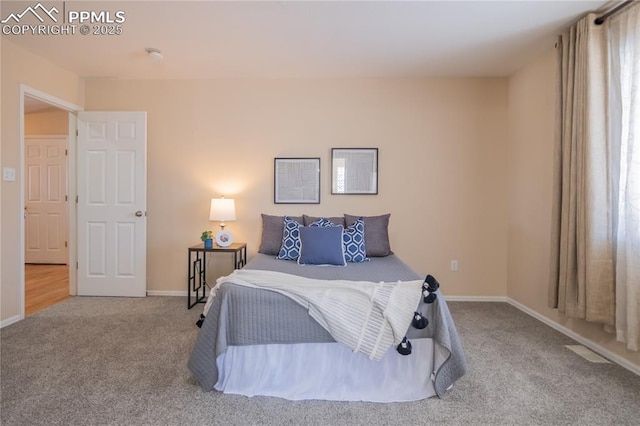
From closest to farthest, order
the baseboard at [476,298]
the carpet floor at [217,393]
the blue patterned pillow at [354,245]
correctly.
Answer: the carpet floor at [217,393] → the blue patterned pillow at [354,245] → the baseboard at [476,298]

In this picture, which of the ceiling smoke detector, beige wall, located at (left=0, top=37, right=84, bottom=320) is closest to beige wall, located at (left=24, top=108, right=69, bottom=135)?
beige wall, located at (left=0, top=37, right=84, bottom=320)

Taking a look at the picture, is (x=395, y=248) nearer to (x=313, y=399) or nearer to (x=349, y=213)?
(x=349, y=213)

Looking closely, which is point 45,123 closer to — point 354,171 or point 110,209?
point 110,209

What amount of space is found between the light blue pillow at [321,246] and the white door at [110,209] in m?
2.00

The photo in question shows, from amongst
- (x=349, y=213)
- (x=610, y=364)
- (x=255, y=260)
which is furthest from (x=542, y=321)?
(x=255, y=260)

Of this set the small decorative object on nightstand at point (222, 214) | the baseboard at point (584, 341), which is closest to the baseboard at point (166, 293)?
the small decorative object on nightstand at point (222, 214)

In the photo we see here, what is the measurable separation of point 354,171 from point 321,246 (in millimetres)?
1242

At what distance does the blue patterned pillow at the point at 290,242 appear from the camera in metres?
3.00

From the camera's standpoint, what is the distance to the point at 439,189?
12.2ft

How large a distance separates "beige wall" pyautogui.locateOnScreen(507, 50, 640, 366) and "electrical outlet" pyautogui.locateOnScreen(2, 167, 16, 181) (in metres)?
4.82

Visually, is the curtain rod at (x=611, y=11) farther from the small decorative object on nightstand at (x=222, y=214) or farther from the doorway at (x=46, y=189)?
the doorway at (x=46, y=189)

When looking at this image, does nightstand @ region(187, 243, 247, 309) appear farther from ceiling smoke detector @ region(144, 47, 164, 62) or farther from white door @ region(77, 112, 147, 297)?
ceiling smoke detector @ region(144, 47, 164, 62)

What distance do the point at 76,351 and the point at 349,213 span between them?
2.69 m

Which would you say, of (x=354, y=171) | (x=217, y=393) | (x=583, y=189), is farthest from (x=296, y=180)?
(x=583, y=189)
